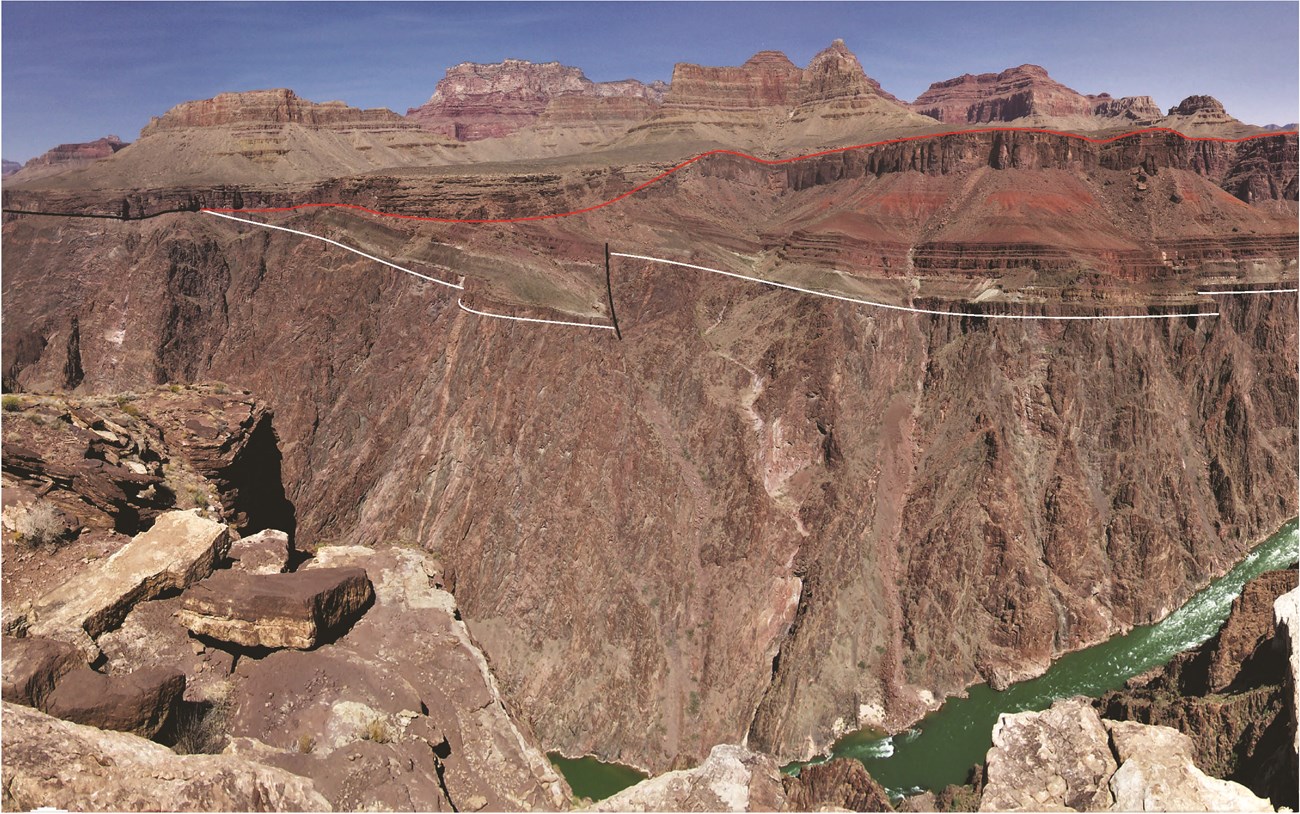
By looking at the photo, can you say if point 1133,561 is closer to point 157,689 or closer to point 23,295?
point 157,689

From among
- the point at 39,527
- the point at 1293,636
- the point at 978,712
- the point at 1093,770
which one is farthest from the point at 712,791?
the point at 978,712

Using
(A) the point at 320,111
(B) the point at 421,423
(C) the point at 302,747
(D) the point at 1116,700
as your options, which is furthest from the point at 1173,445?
(A) the point at 320,111

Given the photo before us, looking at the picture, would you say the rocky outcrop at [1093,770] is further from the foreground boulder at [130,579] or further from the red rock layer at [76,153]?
the red rock layer at [76,153]

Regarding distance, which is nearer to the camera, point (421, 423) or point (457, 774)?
point (457, 774)
